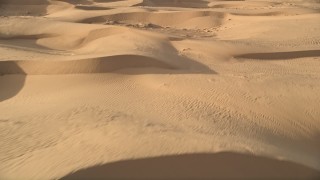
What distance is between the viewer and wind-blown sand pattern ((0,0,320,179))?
7.11ft

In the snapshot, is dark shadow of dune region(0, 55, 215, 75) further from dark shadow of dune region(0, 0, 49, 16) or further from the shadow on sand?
dark shadow of dune region(0, 0, 49, 16)

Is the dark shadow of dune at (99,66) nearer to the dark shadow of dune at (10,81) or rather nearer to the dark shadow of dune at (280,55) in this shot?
the dark shadow of dune at (10,81)

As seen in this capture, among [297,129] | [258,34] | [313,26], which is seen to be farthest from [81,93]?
[313,26]

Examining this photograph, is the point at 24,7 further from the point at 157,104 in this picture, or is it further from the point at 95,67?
the point at 157,104

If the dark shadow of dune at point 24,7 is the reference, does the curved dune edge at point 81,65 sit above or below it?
below

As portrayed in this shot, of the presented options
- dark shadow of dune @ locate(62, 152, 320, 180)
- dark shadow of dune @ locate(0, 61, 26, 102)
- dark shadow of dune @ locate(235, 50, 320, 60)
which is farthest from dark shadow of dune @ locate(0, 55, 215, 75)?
dark shadow of dune @ locate(62, 152, 320, 180)

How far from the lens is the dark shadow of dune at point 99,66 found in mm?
4172

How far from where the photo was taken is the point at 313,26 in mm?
6566

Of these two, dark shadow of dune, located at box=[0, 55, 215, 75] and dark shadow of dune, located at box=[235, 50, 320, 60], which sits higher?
dark shadow of dune, located at box=[0, 55, 215, 75]

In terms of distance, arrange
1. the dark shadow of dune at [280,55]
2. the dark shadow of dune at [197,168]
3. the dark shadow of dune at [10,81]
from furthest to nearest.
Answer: the dark shadow of dune at [280,55], the dark shadow of dune at [10,81], the dark shadow of dune at [197,168]

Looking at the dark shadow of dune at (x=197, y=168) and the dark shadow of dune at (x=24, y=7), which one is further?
the dark shadow of dune at (x=24, y=7)

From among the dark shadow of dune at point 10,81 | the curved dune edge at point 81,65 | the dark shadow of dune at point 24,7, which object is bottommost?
the dark shadow of dune at point 10,81

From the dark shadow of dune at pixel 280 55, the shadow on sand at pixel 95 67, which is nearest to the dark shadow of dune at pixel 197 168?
the shadow on sand at pixel 95 67

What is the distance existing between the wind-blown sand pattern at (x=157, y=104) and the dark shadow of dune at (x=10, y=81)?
0.05 ft
